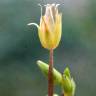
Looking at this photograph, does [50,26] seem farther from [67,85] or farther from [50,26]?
[67,85]

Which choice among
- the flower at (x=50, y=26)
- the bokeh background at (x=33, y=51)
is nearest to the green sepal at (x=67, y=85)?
the flower at (x=50, y=26)

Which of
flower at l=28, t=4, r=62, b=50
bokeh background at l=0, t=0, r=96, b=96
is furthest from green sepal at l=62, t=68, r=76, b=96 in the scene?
bokeh background at l=0, t=0, r=96, b=96

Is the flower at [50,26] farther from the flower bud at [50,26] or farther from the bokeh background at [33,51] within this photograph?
the bokeh background at [33,51]

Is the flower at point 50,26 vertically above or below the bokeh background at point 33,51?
above

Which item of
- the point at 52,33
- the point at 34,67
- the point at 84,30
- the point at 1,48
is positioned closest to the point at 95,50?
the point at 84,30

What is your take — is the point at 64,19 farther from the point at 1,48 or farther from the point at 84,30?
the point at 1,48

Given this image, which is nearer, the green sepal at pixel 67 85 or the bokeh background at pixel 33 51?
the green sepal at pixel 67 85

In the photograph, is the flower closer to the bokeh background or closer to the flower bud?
the flower bud
